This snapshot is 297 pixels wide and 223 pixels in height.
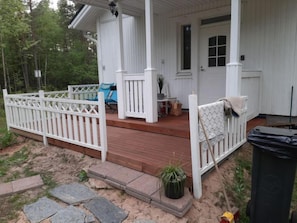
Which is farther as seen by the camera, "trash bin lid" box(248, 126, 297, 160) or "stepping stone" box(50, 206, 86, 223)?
"stepping stone" box(50, 206, 86, 223)

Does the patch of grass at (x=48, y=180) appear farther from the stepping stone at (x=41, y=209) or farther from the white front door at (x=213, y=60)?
the white front door at (x=213, y=60)

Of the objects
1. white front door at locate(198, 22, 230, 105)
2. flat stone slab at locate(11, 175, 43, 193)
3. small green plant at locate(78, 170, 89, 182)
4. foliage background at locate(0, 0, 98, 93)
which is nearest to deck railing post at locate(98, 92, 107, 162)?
small green plant at locate(78, 170, 89, 182)

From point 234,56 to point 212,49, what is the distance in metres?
1.73

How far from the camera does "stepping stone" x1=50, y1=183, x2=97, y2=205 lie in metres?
2.42

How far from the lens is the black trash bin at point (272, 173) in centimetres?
185

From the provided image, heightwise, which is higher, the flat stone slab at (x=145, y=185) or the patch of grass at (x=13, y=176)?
the flat stone slab at (x=145, y=185)

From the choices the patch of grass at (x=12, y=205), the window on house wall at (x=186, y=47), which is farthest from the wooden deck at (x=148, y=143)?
the window on house wall at (x=186, y=47)

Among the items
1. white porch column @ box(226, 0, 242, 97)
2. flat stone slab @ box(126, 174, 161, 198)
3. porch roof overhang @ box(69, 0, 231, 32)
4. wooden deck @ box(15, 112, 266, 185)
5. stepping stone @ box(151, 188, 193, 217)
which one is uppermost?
porch roof overhang @ box(69, 0, 231, 32)

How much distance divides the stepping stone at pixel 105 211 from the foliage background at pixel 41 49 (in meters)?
9.44

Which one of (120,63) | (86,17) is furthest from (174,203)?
(86,17)

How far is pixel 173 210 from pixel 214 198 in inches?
21.8

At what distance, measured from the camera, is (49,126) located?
3959 millimetres

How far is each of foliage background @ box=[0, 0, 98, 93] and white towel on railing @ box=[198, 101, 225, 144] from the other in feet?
31.8

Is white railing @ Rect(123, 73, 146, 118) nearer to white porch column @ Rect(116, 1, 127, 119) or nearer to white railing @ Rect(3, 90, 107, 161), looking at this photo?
white porch column @ Rect(116, 1, 127, 119)
